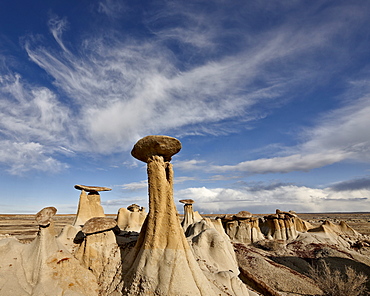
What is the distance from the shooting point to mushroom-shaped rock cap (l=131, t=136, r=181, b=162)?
9508 mm

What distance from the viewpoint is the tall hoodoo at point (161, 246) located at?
8.38 meters

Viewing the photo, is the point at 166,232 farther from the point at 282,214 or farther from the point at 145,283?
the point at 282,214

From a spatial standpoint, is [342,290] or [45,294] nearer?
[45,294]

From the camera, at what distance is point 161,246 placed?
9.05 metres

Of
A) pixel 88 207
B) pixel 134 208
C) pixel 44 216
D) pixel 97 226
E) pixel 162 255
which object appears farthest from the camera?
pixel 134 208

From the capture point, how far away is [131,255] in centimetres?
964

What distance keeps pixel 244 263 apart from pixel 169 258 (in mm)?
14975

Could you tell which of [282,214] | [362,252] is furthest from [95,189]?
[362,252]

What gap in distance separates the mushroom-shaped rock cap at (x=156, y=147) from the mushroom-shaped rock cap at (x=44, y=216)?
149 inches

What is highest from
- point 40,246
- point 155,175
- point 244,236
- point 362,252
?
point 155,175

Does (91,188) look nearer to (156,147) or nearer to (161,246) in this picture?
(156,147)

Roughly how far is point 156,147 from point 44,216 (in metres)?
4.75

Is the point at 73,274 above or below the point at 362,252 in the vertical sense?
above

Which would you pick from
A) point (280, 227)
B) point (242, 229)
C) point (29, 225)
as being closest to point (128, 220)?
point (242, 229)
